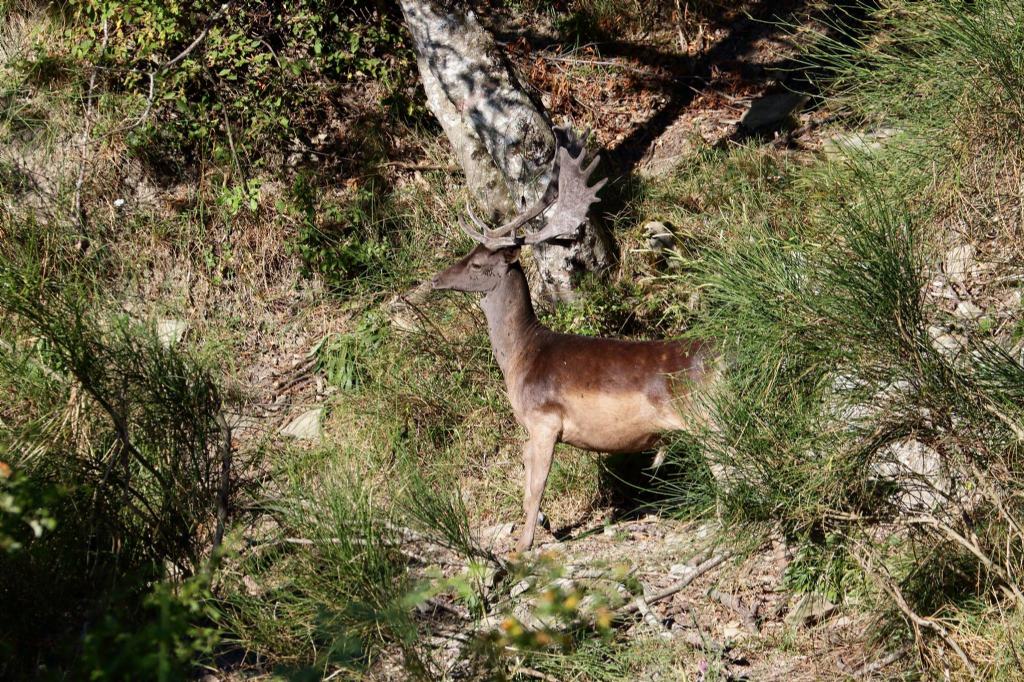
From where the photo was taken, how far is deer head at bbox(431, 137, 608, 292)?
23.5ft

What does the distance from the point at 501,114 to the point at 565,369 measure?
2680 millimetres

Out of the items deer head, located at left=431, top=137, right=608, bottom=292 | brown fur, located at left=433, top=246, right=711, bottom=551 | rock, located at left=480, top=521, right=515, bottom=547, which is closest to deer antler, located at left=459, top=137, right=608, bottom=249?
deer head, located at left=431, top=137, right=608, bottom=292

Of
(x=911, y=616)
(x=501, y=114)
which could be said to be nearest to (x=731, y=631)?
(x=911, y=616)

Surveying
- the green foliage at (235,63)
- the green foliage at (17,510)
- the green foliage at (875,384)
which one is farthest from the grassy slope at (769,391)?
the green foliage at (235,63)

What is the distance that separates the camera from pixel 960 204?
6078mm

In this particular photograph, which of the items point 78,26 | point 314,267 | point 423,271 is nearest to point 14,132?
point 78,26

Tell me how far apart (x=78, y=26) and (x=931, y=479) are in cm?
830

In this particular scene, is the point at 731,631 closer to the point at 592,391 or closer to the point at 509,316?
the point at 592,391

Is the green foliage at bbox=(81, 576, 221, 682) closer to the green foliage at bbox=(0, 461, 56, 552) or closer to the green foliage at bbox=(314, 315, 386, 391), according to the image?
the green foliage at bbox=(0, 461, 56, 552)

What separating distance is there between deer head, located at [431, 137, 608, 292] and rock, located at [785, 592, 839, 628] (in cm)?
279

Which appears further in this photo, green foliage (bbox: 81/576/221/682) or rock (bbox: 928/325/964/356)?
rock (bbox: 928/325/964/356)

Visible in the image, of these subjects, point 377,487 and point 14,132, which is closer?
point 377,487

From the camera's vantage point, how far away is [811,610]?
5516 mm

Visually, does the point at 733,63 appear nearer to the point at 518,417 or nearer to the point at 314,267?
the point at 314,267
